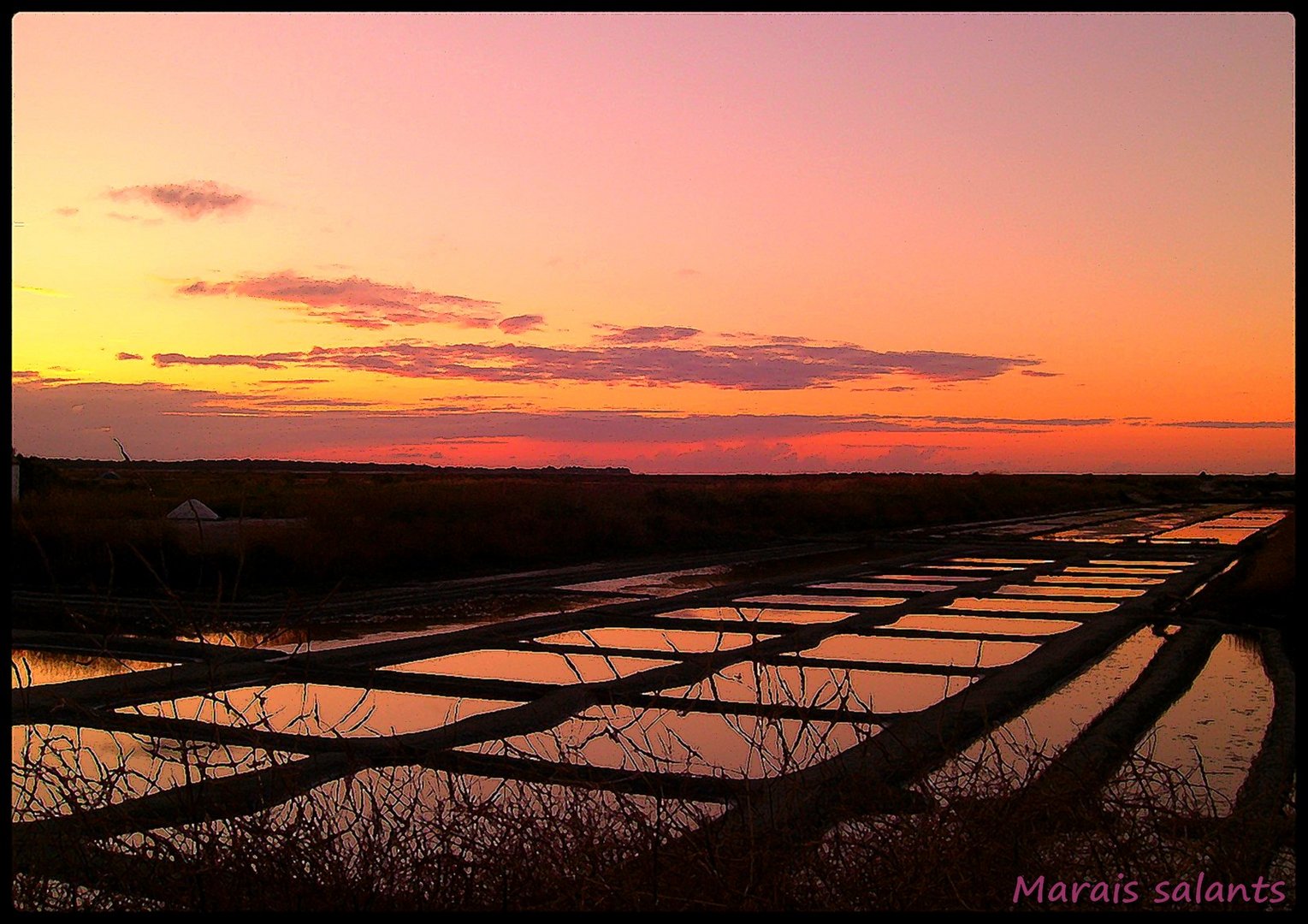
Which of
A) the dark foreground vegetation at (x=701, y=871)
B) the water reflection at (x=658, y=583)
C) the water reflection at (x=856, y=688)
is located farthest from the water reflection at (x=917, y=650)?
the dark foreground vegetation at (x=701, y=871)

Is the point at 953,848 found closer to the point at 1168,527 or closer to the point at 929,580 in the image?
the point at 929,580

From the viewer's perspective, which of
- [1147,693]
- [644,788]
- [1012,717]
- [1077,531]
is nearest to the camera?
[644,788]

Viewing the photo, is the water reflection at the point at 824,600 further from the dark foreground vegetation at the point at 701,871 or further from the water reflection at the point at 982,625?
the dark foreground vegetation at the point at 701,871

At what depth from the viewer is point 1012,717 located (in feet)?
24.3

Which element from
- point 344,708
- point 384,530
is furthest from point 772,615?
point 384,530

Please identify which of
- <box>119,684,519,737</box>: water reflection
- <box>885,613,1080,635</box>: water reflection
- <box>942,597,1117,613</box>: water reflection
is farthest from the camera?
<box>942,597,1117,613</box>: water reflection

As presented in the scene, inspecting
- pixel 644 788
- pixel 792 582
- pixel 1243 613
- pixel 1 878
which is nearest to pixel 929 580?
pixel 792 582

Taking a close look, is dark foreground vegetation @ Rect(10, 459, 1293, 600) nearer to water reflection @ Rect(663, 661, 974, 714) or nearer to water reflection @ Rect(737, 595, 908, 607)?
water reflection @ Rect(663, 661, 974, 714)

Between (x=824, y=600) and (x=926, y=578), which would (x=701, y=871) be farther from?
(x=926, y=578)

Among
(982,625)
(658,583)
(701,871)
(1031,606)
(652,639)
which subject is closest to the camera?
(701,871)

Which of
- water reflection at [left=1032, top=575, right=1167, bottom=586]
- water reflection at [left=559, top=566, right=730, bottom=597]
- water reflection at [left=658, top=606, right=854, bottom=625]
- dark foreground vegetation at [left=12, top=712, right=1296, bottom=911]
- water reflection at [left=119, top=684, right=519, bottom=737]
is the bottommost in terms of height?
water reflection at [left=559, top=566, right=730, bottom=597]

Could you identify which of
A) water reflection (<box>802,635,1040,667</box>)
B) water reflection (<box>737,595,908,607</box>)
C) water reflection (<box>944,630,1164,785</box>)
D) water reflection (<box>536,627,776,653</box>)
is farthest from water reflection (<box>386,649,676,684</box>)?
water reflection (<box>737,595,908,607</box>)

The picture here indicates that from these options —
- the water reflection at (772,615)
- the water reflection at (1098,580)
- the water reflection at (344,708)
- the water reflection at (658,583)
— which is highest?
the water reflection at (344,708)

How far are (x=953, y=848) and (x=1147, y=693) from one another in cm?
576
